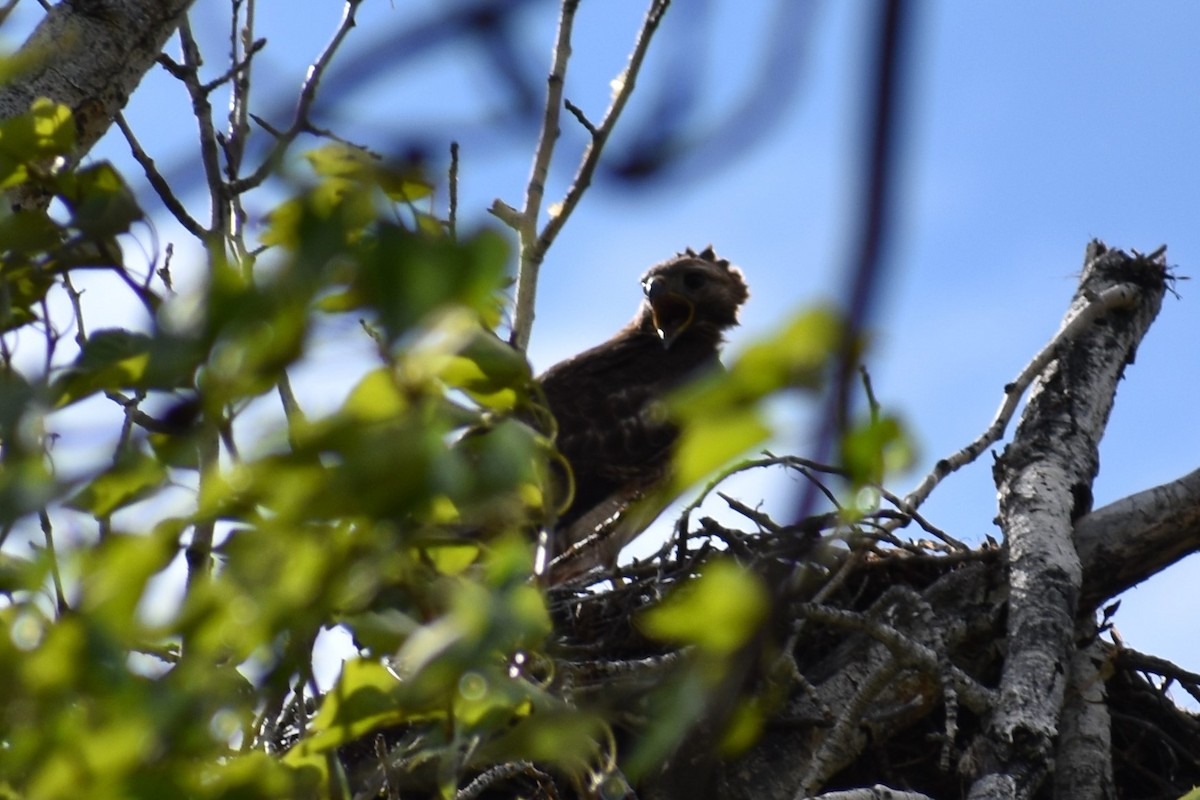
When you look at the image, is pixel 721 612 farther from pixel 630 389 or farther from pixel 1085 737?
pixel 630 389

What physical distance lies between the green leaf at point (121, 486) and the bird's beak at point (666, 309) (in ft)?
25.6

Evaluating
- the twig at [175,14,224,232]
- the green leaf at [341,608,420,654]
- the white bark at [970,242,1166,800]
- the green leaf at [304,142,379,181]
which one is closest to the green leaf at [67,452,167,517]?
the green leaf at [341,608,420,654]

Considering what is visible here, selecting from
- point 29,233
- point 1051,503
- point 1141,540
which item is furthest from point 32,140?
point 1141,540

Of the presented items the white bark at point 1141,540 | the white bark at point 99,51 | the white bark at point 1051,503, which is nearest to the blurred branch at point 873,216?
the white bark at point 99,51

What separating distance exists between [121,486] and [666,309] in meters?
8.04

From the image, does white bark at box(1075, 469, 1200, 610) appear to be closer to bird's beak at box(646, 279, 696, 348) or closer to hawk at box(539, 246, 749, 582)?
hawk at box(539, 246, 749, 582)

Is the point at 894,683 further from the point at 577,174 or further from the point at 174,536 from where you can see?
the point at 174,536

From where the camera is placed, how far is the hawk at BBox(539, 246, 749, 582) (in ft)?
25.7

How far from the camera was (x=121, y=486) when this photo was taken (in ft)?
5.88

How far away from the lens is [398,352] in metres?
1.51

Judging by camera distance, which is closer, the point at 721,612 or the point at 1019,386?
the point at 721,612

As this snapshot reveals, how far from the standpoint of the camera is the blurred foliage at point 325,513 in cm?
140

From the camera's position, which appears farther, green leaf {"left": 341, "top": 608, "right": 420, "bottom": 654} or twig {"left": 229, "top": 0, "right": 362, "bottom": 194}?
twig {"left": 229, "top": 0, "right": 362, "bottom": 194}

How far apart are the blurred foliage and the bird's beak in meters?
7.57
